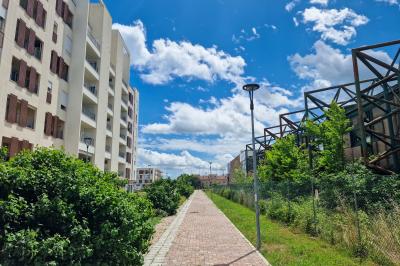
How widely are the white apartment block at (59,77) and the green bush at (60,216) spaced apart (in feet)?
26.7

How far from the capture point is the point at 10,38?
20.4m

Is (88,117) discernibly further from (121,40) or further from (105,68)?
(121,40)

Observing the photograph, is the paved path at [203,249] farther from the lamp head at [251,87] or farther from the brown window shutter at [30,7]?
the brown window shutter at [30,7]

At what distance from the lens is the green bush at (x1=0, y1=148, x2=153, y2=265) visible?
4184 millimetres

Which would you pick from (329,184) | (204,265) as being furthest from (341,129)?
(204,265)

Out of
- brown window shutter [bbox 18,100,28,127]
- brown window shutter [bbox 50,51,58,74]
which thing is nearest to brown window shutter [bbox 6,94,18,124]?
brown window shutter [bbox 18,100,28,127]

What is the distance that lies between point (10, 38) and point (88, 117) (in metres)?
12.0

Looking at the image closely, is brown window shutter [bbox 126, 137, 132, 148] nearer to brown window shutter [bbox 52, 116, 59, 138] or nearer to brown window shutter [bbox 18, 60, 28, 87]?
brown window shutter [bbox 52, 116, 59, 138]

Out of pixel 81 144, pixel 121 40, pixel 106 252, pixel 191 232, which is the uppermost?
pixel 121 40

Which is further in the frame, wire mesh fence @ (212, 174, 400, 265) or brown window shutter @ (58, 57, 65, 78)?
brown window shutter @ (58, 57, 65, 78)

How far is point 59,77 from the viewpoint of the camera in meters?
27.8

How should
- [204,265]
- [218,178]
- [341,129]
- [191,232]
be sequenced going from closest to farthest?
[204,265] → [191,232] → [341,129] → [218,178]

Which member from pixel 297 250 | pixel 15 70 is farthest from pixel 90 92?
pixel 297 250

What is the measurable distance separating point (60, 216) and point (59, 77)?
1023 inches
